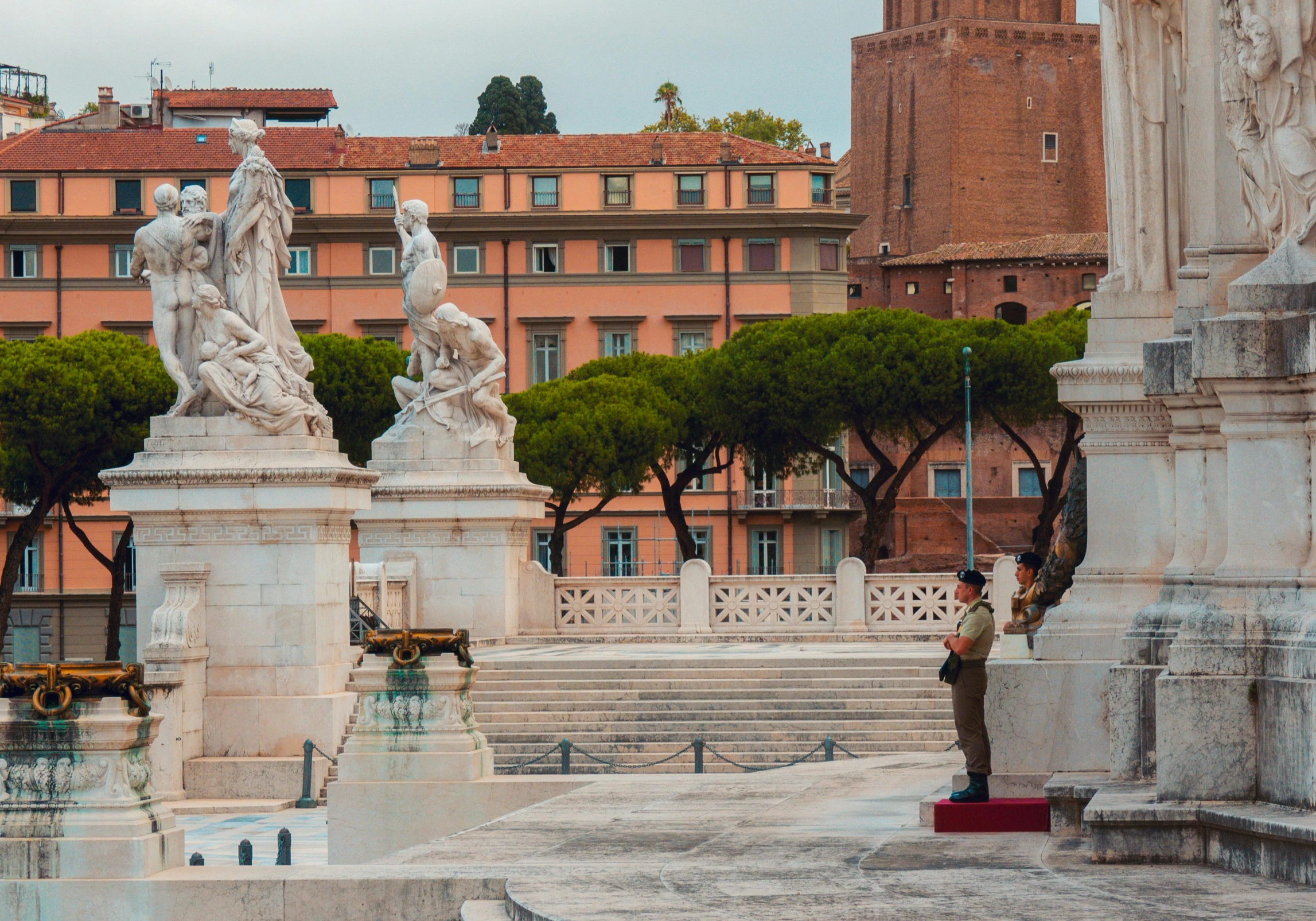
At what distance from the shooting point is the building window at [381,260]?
65.9 metres

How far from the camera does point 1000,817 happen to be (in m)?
9.84

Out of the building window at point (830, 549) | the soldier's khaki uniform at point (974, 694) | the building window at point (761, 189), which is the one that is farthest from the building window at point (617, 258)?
the soldier's khaki uniform at point (974, 694)

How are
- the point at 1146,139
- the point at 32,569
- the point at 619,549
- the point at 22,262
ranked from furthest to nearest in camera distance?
the point at 619,549, the point at 22,262, the point at 32,569, the point at 1146,139

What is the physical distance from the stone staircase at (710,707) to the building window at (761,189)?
149ft

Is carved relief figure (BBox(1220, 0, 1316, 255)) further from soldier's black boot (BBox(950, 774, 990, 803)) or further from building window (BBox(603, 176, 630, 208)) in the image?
building window (BBox(603, 176, 630, 208))

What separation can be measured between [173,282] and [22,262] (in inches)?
1877

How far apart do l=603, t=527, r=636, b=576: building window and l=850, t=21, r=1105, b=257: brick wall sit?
40.1 metres

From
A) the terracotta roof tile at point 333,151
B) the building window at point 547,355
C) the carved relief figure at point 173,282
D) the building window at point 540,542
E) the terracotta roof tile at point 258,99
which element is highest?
the terracotta roof tile at point 258,99

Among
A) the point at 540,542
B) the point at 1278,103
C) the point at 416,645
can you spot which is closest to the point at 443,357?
the point at 416,645

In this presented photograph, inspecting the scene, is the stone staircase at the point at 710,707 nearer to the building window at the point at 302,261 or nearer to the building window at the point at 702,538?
the building window at the point at 702,538

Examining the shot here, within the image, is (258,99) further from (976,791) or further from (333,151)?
(976,791)

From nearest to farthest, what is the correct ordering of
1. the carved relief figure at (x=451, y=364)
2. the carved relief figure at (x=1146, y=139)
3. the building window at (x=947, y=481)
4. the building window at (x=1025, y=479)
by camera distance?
1. the carved relief figure at (x=1146, y=139)
2. the carved relief figure at (x=451, y=364)
3. the building window at (x=947, y=481)
4. the building window at (x=1025, y=479)

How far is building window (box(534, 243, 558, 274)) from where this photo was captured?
66.3 m

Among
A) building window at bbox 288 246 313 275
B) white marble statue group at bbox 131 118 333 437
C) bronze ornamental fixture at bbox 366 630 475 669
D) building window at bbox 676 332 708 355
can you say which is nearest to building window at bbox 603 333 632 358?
building window at bbox 676 332 708 355
